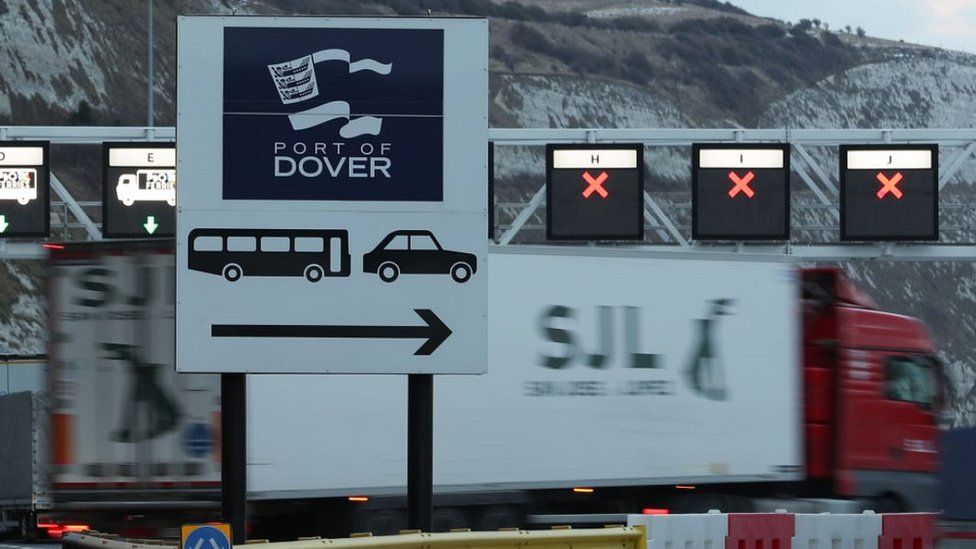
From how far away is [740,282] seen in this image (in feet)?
64.4

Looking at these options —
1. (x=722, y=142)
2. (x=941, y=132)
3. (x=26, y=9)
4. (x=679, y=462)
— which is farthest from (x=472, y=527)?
(x=26, y=9)

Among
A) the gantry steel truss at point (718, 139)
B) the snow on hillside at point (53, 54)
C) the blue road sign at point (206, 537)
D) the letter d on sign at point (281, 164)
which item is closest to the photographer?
the blue road sign at point (206, 537)

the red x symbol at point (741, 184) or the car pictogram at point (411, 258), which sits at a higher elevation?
the red x symbol at point (741, 184)

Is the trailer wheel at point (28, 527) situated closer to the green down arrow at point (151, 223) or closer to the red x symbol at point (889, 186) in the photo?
the green down arrow at point (151, 223)

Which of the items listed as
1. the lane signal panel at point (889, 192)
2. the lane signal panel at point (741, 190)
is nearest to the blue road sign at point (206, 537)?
the lane signal panel at point (741, 190)

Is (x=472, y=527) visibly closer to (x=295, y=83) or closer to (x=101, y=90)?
(x=295, y=83)

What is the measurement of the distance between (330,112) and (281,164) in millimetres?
363

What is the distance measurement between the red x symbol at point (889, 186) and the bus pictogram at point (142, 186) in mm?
12011

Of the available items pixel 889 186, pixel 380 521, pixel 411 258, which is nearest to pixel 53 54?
pixel 889 186

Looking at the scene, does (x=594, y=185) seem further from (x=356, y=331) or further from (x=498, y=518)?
(x=356, y=331)

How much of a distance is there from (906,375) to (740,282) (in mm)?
2846

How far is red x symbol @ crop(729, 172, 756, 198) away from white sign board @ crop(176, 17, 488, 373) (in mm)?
21207

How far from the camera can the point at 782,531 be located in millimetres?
13211

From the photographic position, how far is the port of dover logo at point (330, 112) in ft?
28.7
